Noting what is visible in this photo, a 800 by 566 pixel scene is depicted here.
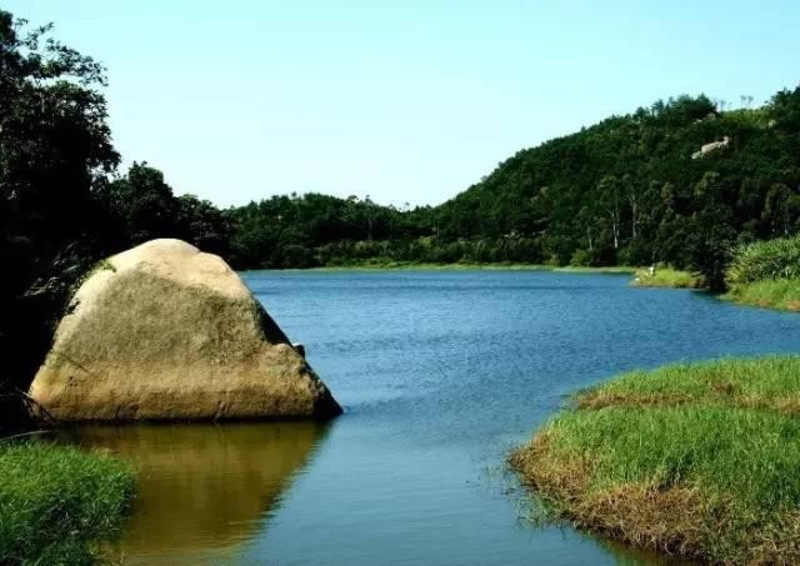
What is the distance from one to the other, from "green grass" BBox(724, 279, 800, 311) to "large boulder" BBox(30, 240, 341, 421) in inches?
1665

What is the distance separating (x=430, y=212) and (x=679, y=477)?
186235mm

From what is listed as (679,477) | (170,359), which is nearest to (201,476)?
(170,359)

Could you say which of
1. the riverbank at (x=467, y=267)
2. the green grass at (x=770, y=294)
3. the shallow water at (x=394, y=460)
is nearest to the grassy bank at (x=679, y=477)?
the shallow water at (x=394, y=460)

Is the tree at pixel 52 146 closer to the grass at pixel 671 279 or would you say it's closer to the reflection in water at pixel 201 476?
the reflection in water at pixel 201 476

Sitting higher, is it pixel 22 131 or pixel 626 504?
pixel 22 131

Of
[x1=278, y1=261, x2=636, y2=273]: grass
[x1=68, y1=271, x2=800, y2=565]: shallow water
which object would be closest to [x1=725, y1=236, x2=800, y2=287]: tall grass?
[x1=68, y1=271, x2=800, y2=565]: shallow water

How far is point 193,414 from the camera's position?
22625mm

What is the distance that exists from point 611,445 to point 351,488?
4.41 metres

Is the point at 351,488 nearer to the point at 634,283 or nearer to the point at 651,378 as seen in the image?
the point at 651,378

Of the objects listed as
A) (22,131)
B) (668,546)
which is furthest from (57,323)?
(668,546)

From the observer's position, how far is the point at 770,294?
62188 millimetres

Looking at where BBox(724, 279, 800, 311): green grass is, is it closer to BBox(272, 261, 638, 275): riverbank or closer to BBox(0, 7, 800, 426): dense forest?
BBox(0, 7, 800, 426): dense forest

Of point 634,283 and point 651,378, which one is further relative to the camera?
point 634,283

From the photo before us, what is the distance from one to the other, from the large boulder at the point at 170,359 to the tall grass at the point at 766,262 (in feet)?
160
